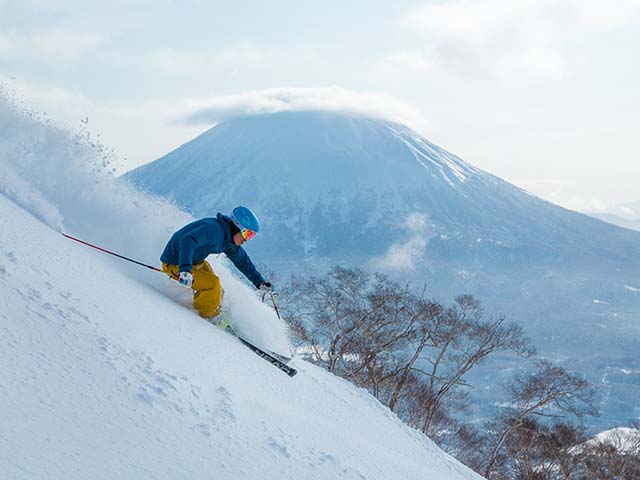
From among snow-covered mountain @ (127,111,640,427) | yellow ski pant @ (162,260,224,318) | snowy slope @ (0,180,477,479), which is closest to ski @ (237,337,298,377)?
snowy slope @ (0,180,477,479)

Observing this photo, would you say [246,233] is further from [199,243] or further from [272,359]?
[272,359]

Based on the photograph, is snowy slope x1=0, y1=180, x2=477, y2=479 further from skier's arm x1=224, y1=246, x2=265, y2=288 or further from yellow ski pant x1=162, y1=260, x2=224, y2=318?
skier's arm x1=224, y1=246, x2=265, y2=288

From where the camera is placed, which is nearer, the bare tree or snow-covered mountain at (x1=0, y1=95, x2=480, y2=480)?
snow-covered mountain at (x1=0, y1=95, x2=480, y2=480)

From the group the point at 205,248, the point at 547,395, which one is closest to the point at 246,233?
the point at 205,248

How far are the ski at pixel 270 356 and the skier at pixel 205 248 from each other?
0.72 feet

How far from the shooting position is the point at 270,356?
5.51 m

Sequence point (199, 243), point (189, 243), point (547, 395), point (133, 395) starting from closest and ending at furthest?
point (133, 395) < point (189, 243) < point (199, 243) < point (547, 395)

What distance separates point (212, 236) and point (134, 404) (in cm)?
318

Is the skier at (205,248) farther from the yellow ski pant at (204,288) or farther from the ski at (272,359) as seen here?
the ski at (272,359)

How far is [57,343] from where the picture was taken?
8.93ft

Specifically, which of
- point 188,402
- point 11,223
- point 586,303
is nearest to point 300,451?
point 188,402

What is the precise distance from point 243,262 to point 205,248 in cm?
70

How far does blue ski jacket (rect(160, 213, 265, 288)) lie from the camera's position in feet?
17.7

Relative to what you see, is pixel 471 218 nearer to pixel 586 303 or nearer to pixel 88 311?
pixel 586 303
